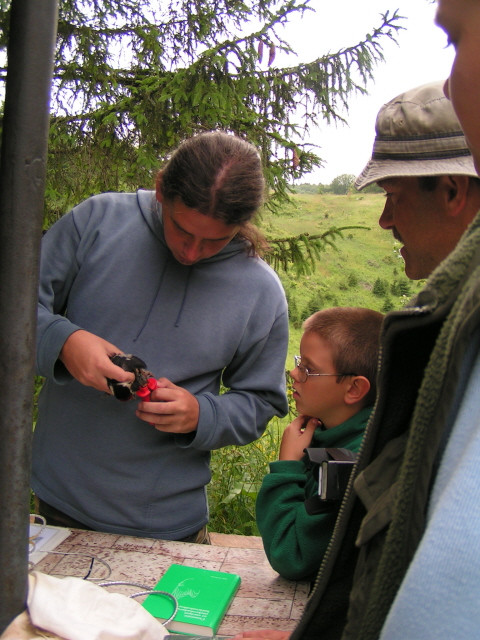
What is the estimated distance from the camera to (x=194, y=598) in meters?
1.55

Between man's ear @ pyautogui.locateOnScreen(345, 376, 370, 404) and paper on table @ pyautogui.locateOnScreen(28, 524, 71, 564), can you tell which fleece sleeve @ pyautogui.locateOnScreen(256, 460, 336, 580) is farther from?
paper on table @ pyautogui.locateOnScreen(28, 524, 71, 564)

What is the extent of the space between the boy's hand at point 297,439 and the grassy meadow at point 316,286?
208 centimetres

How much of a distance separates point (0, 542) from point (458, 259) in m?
0.89

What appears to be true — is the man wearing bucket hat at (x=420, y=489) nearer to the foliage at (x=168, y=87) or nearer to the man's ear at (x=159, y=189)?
the man's ear at (x=159, y=189)

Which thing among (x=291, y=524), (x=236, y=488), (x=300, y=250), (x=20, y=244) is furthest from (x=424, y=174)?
(x=300, y=250)

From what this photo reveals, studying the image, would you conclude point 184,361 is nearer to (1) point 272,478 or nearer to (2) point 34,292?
(1) point 272,478

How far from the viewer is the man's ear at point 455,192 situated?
52.9 inches

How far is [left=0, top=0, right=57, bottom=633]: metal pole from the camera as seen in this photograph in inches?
38.3

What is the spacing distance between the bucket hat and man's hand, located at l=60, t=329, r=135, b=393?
34.7 inches

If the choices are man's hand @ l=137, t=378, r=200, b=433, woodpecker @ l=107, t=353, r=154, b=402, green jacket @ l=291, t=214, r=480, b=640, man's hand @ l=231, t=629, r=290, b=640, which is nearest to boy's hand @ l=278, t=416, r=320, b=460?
man's hand @ l=137, t=378, r=200, b=433

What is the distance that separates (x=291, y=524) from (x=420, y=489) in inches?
43.0

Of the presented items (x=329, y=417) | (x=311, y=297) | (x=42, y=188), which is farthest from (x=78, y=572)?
(x=311, y=297)

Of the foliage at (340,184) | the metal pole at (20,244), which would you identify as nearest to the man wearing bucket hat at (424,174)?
the metal pole at (20,244)

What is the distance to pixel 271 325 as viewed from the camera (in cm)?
214
